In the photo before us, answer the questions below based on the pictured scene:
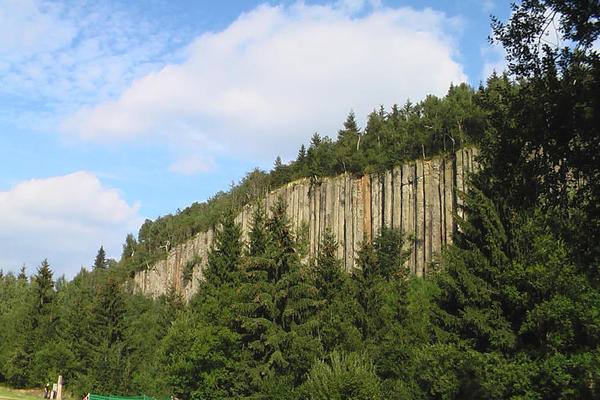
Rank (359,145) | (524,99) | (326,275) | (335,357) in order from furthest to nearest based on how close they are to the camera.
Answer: (359,145)
(326,275)
(335,357)
(524,99)

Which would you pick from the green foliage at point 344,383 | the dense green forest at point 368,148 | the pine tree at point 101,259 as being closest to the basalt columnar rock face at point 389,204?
the dense green forest at point 368,148

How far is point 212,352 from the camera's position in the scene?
34938mm

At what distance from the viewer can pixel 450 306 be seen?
85.8 ft

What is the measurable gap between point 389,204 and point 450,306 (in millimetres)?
44536

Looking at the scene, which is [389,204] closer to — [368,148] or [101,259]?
[368,148]

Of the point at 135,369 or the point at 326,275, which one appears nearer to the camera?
the point at 326,275

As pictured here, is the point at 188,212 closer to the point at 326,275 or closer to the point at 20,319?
the point at 20,319

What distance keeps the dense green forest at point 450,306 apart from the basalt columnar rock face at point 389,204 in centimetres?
464

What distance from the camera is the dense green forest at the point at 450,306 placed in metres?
12.6

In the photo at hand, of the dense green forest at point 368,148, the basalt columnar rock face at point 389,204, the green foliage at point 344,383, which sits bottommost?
the green foliage at point 344,383

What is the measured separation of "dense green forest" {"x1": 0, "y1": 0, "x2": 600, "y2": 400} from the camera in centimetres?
1263

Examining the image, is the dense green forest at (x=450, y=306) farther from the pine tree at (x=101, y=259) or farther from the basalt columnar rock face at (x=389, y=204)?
the pine tree at (x=101, y=259)

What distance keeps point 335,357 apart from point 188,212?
437 feet

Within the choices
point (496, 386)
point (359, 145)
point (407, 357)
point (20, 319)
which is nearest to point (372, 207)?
point (359, 145)
